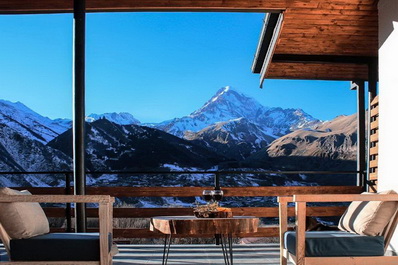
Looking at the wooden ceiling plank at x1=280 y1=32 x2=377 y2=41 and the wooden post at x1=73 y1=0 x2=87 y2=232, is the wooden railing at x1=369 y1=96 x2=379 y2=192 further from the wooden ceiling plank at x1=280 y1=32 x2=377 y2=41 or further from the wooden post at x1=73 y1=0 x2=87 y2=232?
the wooden post at x1=73 y1=0 x2=87 y2=232

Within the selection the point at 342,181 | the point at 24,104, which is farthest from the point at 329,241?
the point at 24,104

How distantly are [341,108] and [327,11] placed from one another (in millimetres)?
11372

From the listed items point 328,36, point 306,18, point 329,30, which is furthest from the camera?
point 328,36

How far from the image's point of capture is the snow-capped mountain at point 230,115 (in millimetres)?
16812

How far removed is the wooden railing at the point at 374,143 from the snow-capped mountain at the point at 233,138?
10.6m

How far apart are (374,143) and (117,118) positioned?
12.0m

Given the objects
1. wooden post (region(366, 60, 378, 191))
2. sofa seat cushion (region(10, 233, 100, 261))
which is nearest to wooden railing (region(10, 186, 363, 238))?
wooden post (region(366, 60, 378, 191))

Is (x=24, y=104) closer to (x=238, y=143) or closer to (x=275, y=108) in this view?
(x=238, y=143)

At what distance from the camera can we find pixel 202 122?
17031 mm

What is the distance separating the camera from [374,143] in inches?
237

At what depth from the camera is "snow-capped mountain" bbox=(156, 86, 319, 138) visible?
55.2 feet

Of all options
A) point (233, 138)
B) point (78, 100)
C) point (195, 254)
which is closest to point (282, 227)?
point (195, 254)

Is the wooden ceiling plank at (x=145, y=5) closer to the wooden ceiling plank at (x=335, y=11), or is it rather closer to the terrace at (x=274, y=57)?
the terrace at (x=274, y=57)

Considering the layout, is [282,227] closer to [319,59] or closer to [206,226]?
[206,226]
